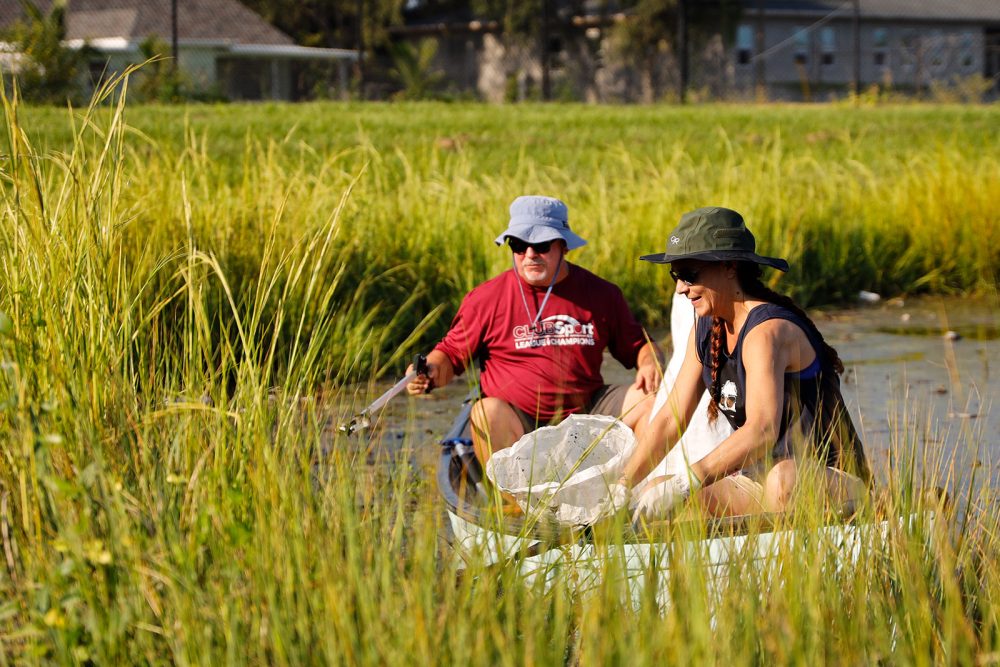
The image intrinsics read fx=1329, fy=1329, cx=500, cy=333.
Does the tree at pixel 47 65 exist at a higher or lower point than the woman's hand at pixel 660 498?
higher

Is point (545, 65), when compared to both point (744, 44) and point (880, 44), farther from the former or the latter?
point (880, 44)

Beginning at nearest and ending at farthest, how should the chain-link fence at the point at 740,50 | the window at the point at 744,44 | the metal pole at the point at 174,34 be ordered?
1. the metal pole at the point at 174,34
2. the chain-link fence at the point at 740,50
3. the window at the point at 744,44

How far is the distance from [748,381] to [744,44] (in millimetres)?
38834

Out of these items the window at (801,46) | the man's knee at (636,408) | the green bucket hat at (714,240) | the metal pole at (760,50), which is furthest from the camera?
the window at (801,46)

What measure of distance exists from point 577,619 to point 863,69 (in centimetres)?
4128

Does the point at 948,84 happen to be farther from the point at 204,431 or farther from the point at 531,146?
the point at 204,431

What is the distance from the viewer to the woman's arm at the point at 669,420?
407 cm

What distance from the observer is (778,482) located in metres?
3.70

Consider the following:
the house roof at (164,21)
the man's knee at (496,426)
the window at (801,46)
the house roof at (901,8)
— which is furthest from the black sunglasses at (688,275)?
the window at (801,46)

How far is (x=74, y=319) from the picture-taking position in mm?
3322

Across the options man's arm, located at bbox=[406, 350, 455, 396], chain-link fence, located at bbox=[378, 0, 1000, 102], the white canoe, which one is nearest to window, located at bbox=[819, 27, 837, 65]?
chain-link fence, located at bbox=[378, 0, 1000, 102]

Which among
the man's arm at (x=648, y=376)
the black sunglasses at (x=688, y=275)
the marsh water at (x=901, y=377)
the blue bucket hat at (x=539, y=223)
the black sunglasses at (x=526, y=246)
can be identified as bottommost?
the marsh water at (x=901, y=377)

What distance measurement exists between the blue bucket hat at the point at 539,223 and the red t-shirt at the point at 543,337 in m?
0.22

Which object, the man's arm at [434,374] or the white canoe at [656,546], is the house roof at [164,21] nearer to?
the man's arm at [434,374]
